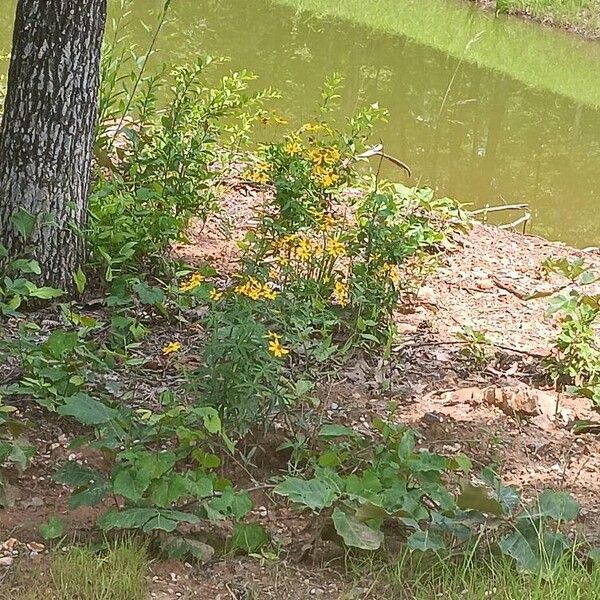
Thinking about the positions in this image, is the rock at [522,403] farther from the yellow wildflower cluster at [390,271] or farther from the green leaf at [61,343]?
the green leaf at [61,343]

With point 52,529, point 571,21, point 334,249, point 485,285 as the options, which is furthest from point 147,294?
point 571,21

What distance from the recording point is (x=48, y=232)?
3.46 m

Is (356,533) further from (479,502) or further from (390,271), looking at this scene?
(390,271)

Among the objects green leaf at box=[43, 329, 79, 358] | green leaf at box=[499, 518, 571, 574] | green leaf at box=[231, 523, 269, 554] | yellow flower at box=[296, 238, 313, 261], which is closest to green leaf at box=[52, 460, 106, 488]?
green leaf at box=[231, 523, 269, 554]

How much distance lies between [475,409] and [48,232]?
162cm

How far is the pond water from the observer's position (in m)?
7.59

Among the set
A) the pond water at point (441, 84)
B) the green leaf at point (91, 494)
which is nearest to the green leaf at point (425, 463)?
the green leaf at point (91, 494)

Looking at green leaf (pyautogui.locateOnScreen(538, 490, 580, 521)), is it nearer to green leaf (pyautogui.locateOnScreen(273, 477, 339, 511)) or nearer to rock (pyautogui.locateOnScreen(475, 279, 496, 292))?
green leaf (pyautogui.locateOnScreen(273, 477, 339, 511))

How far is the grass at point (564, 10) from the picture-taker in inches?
725

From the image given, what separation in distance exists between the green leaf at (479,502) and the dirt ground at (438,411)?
329mm

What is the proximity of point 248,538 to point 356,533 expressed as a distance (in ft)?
0.83

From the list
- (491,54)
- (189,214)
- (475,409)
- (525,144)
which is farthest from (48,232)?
(491,54)

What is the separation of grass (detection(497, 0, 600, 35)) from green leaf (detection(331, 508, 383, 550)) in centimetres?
1776

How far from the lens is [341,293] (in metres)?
3.23
